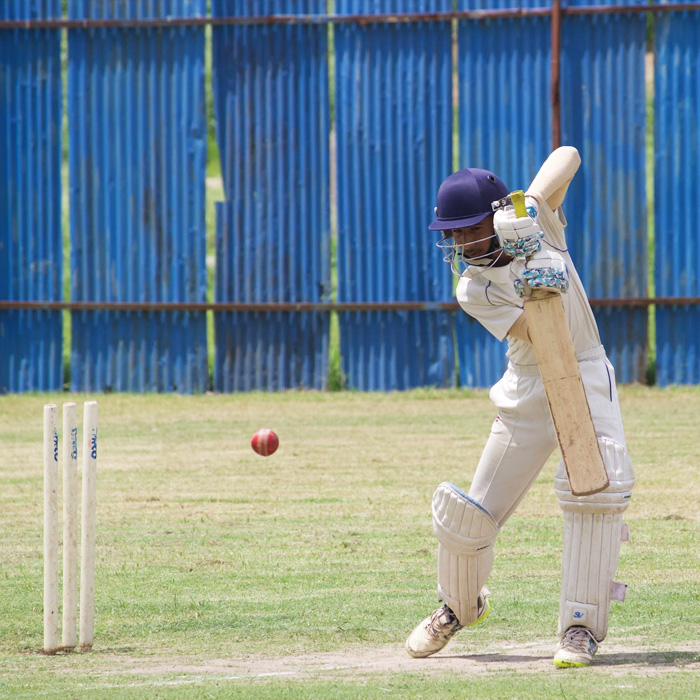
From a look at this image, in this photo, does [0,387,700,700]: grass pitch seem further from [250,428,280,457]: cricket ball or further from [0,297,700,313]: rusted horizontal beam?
[0,297,700,313]: rusted horizontal beam

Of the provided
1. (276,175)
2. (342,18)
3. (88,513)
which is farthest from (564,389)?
(342,18)

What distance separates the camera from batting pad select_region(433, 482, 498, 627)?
451 centimetres

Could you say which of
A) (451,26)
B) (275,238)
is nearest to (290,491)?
(275,238)

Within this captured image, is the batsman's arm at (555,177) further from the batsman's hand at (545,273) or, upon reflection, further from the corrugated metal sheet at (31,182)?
the corrugated metal sheet at (31,182)

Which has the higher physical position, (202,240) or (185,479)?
(202,240)

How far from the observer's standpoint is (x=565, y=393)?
4.23 m

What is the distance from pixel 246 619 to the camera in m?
5.23

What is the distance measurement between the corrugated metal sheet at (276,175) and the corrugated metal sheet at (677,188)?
361 centimetres

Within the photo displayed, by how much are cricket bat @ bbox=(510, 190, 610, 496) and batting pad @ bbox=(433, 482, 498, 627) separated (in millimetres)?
424

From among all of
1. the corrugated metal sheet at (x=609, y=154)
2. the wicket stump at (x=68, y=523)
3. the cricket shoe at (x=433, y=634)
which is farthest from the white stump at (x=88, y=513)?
the corrugated metal sheet at (x=609, y=154)

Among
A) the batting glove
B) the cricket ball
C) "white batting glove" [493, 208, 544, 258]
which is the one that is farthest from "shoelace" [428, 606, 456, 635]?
the cricket ball

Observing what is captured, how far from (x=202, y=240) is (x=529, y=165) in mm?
3672

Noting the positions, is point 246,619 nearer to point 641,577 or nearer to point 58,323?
point 641,577

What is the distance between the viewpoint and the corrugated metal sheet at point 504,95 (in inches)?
536
